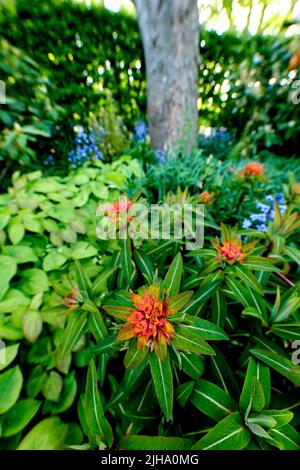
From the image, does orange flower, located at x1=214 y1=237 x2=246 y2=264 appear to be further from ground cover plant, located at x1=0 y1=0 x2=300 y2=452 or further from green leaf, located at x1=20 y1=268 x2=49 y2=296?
green leaf, located at x1=20 y1=268 x2=49 y2=296

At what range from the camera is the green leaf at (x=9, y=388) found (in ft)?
2.89

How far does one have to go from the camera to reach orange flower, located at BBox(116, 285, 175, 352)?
530 mm

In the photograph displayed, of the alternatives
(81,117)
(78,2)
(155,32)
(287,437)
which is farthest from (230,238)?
(78,2)

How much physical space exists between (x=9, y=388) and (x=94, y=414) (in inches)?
19.7

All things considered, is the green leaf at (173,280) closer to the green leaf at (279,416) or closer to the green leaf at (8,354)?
the green leaf at (279,416)

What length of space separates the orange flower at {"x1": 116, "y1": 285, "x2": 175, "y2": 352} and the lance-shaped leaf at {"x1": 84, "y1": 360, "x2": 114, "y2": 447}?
0.54ft

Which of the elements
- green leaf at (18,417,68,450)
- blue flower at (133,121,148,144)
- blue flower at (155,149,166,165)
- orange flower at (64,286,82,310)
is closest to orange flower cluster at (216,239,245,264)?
orange flower at (64,286,82,310)

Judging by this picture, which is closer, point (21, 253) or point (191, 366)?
point (191, 366)

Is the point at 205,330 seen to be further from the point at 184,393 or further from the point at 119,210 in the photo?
the point at 119,210

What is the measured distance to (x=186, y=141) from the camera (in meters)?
2.74

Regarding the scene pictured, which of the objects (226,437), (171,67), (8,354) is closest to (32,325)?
(8,354)

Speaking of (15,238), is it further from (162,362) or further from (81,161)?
(81,161)

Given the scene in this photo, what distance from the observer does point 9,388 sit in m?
A: 0.91

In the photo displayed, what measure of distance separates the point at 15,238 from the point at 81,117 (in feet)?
7.95
